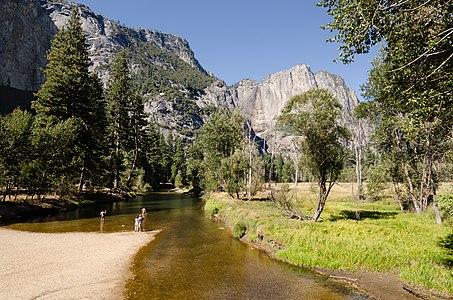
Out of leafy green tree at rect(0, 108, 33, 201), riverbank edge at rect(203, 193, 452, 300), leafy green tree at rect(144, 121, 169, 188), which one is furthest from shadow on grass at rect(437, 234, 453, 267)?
leafy green tree at rect(144, 121, 169, 188)

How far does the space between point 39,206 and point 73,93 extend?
67.4 feet

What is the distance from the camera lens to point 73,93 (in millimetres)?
47531

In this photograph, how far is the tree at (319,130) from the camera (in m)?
24.4

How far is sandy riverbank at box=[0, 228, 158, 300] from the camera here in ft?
39.8

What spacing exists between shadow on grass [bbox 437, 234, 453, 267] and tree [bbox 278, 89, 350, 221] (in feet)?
27.2

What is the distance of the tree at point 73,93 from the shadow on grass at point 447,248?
44268 millimetres

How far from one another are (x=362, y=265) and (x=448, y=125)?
9.37 metres

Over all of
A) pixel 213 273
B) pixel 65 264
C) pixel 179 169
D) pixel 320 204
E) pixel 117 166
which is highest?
pixel 179 169

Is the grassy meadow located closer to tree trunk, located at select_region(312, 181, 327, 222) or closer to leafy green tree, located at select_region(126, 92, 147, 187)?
tree trunk, located at select_region(312, 181, 327, 222)

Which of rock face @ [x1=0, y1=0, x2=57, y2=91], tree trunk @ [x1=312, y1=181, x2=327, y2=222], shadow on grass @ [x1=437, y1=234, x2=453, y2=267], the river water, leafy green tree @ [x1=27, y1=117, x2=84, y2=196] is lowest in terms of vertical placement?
the river water

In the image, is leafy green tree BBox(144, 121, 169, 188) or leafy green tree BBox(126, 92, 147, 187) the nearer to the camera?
leafy green tree BBox(126, 92, 147, 187)

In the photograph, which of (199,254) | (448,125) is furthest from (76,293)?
(448,125)

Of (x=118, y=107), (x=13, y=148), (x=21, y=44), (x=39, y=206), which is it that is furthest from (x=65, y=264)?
(x=21, y=44)

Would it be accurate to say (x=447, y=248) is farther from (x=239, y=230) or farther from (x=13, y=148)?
(x=13, y=148)
